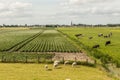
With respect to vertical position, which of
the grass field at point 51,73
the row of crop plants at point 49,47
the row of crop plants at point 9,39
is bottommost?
the row of crop plants at point 9,39

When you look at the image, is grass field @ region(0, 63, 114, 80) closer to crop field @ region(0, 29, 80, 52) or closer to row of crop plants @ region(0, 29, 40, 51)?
crop field @ region(0, 29, 80, 52)

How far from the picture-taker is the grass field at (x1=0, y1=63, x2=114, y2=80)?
26156mm

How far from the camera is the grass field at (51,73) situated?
26.2 meters

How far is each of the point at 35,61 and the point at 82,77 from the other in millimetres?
11256

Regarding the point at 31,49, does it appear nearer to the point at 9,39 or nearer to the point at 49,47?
the point at 49,47

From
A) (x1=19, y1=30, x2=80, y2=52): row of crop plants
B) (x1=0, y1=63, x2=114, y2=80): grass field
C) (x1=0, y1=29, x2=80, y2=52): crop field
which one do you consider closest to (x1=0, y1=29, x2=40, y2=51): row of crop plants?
(x1=0, y1=29, x2=80, y2=52): crop field

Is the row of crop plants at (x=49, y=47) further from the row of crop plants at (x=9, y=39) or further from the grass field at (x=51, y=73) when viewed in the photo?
the grass field at (x=51, y=73)

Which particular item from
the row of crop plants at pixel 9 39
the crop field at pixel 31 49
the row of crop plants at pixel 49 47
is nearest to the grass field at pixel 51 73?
the crop field at pixel 31 49

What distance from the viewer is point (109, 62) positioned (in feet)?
121

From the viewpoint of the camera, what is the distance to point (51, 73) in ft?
93.6

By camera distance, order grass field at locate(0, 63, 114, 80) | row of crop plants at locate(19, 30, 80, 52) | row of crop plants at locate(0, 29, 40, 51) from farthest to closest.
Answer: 1. row of crop plants at locate(0, 29, 40, 51)
2. row of crop plants at locate(19, 30, 80, 52)
3. grass field at locate(0, 63, 114, 80)

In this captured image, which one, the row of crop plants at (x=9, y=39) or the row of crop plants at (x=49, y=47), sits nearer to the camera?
the row of crop plants at (x=49, y=47)

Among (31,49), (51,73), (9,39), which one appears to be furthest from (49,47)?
(9,39)

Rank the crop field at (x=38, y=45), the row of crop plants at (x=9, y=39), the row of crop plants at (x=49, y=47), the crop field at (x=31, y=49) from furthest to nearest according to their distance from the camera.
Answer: the row of crop plants at (x=9, y=39)
the crop field at (x=38, y=45)
the row of crop plants at (x=49, y=47)
the crop field at (x=31, y=49)
